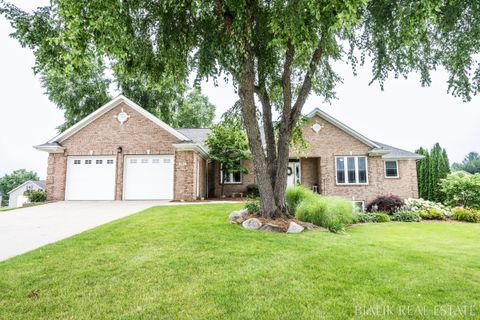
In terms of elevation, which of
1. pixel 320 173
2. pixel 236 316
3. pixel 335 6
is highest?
pixel 335 6

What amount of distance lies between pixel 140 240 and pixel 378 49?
763 centimetres

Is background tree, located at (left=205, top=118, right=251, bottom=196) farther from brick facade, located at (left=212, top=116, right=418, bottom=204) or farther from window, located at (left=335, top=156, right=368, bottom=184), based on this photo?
window, located at (left=335, top=156, right=368, bottom=184)

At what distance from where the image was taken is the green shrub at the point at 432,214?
1230 centimetres

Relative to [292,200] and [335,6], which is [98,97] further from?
[335,6]

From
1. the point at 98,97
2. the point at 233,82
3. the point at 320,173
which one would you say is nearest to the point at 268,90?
the point at 233,82

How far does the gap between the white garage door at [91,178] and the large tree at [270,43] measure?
30.7 feet

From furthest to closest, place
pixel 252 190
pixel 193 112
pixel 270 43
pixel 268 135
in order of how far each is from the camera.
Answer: pixel 193 112, pixel 252 190, pixel 268 135, pixel 270 43

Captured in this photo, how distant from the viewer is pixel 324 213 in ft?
28.5

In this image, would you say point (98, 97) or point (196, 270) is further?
point (98, 97)

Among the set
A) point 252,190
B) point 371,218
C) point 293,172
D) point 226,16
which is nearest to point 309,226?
point 371,218

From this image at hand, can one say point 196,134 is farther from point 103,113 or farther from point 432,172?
point 432,172

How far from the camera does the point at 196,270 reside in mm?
4297

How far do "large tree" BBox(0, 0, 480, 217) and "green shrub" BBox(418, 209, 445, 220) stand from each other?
7.02 m

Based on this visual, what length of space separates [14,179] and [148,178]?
8132 centimetres
